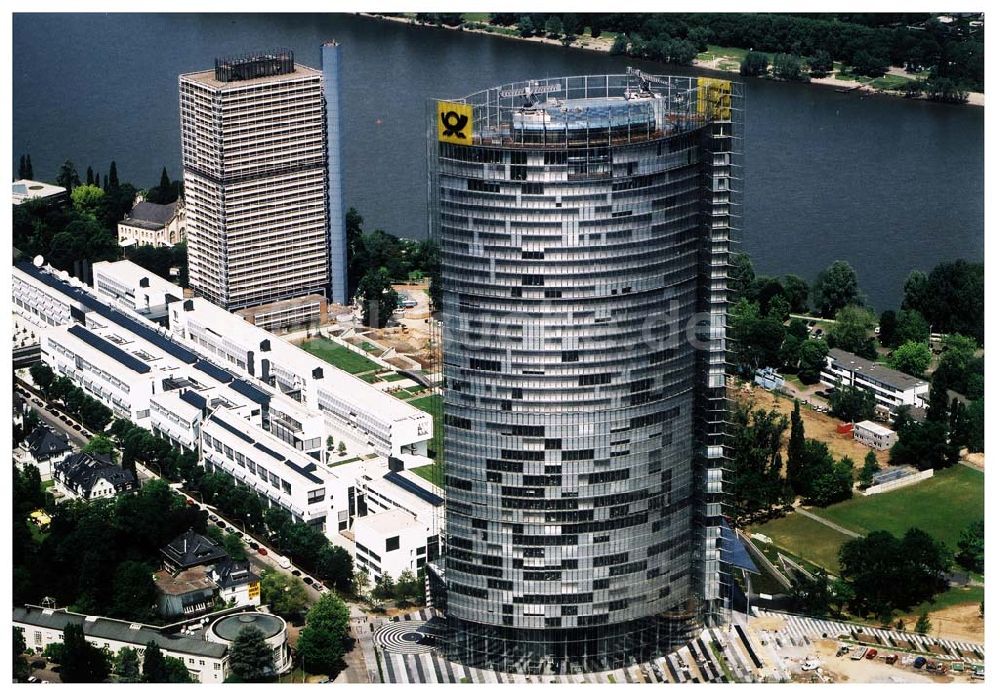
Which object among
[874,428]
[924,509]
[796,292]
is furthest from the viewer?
[796,292]

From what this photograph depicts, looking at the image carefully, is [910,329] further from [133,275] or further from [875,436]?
[133,275]

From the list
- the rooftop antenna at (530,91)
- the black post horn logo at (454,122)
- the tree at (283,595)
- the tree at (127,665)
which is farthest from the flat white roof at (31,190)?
the black post horn logo at (454,122)

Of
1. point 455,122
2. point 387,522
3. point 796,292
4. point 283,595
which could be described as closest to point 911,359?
point 796,292

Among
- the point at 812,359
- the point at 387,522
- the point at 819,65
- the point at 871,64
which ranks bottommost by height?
the point at 387,522

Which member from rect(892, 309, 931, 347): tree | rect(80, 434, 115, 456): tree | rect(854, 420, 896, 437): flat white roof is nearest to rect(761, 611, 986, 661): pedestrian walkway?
rect(854, 420, 896, 437): flat white roof

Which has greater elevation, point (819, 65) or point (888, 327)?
point (819, 65)

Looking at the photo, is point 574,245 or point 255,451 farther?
point 255,451
